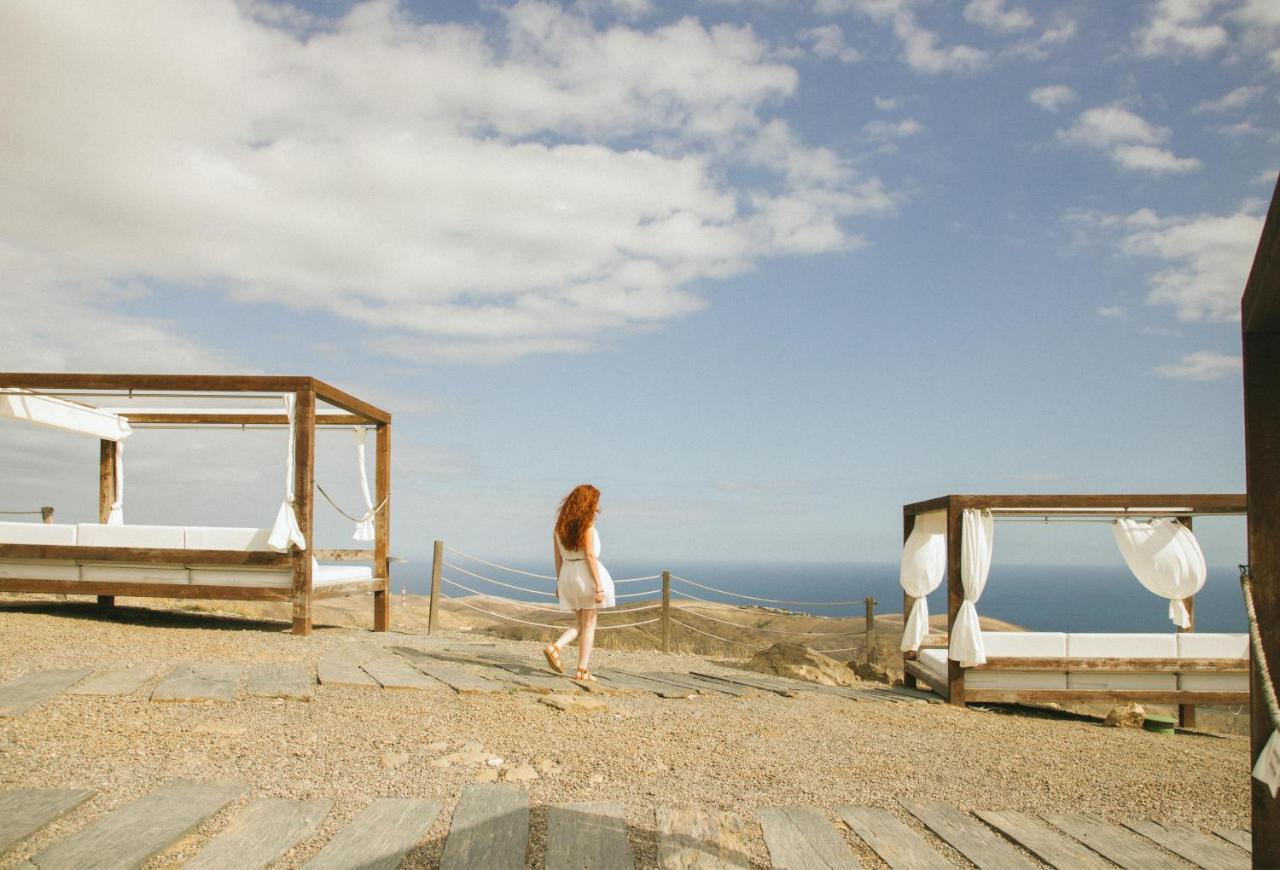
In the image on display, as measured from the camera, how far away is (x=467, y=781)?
4172 millimetres

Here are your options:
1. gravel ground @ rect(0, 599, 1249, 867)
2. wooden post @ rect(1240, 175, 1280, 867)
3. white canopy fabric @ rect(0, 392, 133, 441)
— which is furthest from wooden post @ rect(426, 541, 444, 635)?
wooden post @ rect(1240, 175, 1280, 867)

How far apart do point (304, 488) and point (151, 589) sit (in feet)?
6.23

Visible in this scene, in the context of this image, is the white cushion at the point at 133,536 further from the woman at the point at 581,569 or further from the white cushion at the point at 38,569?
the woman at the point at 581,569

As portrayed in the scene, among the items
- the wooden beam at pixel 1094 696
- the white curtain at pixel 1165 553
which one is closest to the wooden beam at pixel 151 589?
the wooden beam at pixel 1094 696

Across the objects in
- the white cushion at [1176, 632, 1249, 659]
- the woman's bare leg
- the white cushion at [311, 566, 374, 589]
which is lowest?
the white cushion at [1176, 632, 1249, 659]

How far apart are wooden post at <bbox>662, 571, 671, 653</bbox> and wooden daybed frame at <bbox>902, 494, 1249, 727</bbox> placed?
3.96 metres

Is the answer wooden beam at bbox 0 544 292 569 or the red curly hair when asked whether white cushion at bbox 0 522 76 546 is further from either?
the red curly hair

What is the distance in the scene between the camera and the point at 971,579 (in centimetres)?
805

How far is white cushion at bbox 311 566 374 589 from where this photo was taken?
30.6 ft

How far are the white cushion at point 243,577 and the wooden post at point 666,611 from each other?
4.61 m

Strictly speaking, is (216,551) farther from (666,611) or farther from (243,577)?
(666,611)

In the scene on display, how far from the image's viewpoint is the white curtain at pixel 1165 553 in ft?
29.1

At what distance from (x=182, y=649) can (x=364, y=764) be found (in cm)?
395

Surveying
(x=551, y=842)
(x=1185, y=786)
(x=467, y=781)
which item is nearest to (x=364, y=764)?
(x=467, y=781)
